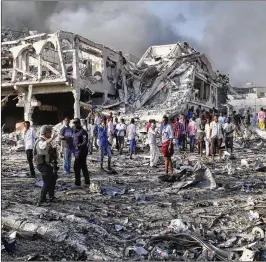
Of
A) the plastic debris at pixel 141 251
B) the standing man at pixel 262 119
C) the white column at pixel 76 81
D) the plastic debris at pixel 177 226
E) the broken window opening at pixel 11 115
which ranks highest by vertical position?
the white column at pixel 76 81

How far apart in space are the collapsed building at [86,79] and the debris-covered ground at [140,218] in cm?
1429

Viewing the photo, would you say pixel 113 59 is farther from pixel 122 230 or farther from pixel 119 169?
pixel 122 230

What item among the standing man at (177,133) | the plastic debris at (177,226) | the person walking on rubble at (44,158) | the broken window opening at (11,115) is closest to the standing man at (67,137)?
the person walking on rubble at (44,158)

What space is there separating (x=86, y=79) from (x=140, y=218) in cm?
2069

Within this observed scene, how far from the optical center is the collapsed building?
25.3 m

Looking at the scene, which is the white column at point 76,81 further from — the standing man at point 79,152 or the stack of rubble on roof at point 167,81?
the standing man at point 79,152

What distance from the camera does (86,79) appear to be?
86.8 feet

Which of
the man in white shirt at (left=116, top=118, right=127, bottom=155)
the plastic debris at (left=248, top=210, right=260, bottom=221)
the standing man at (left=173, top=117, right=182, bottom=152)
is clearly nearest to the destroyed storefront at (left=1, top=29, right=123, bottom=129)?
the man in white shirt at (left=116, top=118, right=127, bottom=155)

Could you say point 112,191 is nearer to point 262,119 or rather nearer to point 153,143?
point 153,143

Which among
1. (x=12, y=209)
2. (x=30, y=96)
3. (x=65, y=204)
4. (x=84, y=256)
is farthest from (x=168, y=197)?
(x=30, y=96)

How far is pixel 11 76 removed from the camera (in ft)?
92.0

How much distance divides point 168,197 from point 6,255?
4111 mm

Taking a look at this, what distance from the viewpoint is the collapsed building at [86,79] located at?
25328 mm

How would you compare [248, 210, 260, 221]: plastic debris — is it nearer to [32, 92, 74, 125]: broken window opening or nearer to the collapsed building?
the collapsed building
